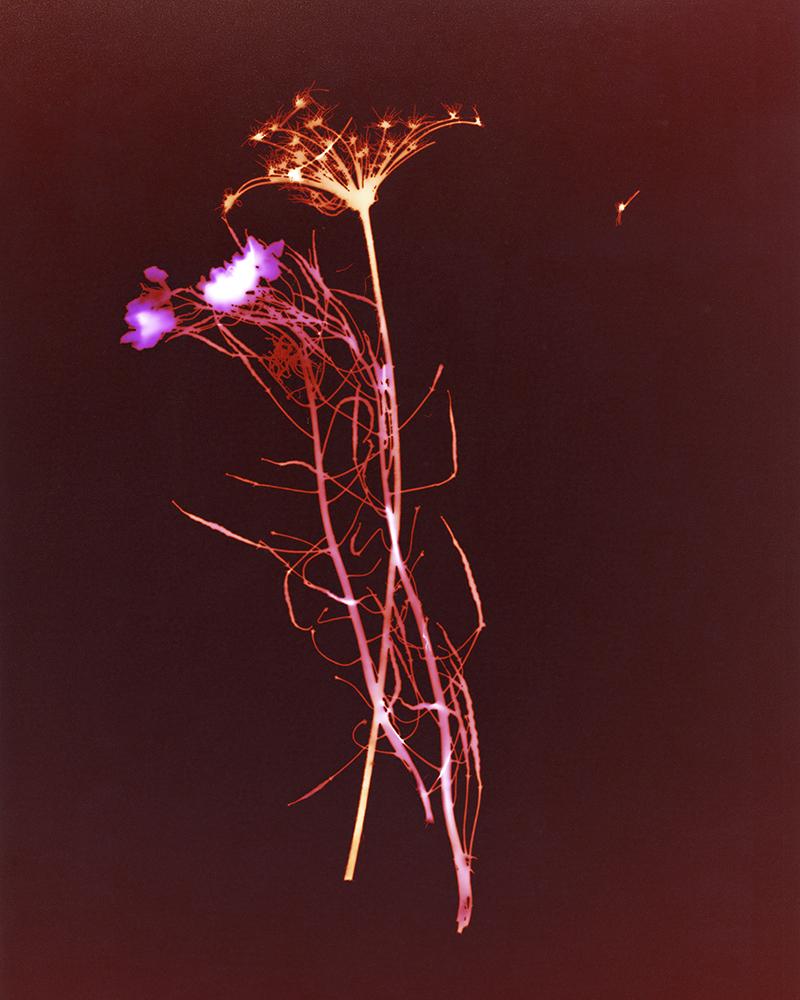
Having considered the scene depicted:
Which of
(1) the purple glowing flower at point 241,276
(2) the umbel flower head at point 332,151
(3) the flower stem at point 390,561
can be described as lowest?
(3) the flower stem at point 390,561

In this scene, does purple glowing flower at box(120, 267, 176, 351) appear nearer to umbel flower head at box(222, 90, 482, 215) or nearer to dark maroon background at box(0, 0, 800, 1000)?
dark maroon background at box(0, 0, 800, 1000)

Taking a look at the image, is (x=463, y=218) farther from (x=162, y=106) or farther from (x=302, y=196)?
(x=162, y=106)

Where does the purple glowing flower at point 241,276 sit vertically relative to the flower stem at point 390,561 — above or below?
above

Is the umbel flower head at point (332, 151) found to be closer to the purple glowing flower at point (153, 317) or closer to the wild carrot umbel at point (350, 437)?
the wild carrot umbel at point (350, 437)

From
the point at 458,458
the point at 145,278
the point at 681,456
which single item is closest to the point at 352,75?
the point at 145,278

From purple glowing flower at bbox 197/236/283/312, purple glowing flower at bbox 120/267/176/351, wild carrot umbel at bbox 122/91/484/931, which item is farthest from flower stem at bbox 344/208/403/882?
purple glowing flower at bbox 120/267/176/351

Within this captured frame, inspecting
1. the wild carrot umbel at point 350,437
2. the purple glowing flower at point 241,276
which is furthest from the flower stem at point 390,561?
the purple glowing flower at point 241,276

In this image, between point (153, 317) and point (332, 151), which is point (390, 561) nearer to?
point (153, 317)
